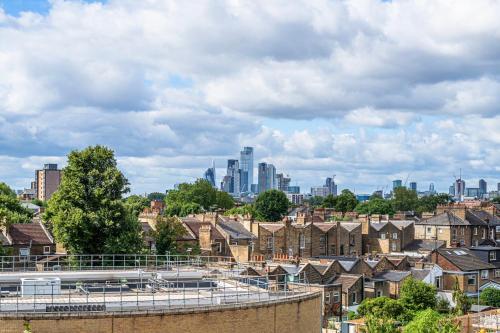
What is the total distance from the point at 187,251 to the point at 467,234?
45.8 meters

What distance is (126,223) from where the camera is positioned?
54.6 m

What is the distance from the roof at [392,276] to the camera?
65.9 meters

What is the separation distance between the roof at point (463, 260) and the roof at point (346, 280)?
1604 centimetres

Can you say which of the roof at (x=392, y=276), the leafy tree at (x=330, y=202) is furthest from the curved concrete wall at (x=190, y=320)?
the leafy tree at (x=330, y=202)

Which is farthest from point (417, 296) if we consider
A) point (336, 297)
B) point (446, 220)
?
point (446, 220)

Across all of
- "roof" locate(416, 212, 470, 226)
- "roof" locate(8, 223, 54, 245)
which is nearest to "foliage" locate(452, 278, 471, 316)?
"roof" locate(416, 212, 470, 226)

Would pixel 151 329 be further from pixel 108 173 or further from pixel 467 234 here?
pixel 467 234

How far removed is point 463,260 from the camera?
7638cm

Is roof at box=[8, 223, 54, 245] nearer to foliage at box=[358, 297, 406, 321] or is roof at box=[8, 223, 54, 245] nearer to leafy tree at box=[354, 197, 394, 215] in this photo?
foliage at box=[358, 297, 406, 321]

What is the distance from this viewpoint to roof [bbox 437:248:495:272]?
7426cm

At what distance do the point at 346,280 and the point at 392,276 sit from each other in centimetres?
627

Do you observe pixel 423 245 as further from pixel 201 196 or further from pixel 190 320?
pixel 201 196

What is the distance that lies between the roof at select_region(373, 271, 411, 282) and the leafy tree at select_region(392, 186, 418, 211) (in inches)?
4815

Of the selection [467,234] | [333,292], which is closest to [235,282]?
[333,292]
